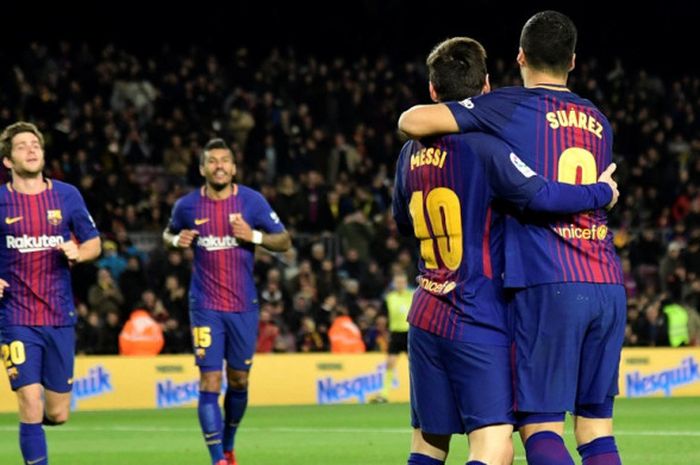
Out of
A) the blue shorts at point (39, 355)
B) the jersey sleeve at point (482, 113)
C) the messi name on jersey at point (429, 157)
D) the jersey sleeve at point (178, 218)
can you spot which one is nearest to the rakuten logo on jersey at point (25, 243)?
the blue shorts at point (39, 355)

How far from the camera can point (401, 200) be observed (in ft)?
20.8

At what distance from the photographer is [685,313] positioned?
2264 centimetres

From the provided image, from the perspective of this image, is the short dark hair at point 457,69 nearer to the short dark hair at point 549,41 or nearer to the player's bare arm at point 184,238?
the short dark hair at point 549,41

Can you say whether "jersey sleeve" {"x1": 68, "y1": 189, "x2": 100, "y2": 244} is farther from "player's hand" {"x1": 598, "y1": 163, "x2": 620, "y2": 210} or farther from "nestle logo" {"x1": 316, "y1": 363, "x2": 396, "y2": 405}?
"nestle logo" {"x1": 316, "y1": 363, "x2": 396, "y2": 405}

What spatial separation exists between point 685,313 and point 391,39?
13335mm

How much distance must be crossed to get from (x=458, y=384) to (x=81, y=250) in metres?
4.24

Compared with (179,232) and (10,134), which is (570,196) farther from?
(179,232)

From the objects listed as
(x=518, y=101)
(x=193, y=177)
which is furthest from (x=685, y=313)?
(x=518, y=101)

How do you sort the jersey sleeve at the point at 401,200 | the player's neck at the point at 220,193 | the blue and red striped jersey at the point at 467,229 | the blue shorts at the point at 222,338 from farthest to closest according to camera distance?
1. the player's neck at the point at 220,193
2. the blue shorts at the point at 222,338
3. the jersey sleeve at the point at 401,200
4. the blue and red striped jersey at the point at 467,229

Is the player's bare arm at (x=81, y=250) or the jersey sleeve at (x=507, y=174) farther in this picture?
the player's bare arm at (x=81, y=250)

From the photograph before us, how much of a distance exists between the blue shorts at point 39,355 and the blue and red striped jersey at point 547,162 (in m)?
4.45

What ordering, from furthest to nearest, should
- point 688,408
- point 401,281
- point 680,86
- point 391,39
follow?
1. point 391,39
2. point 680,86
3. point 401,281
4. point 688,408

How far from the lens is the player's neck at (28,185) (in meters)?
9.74

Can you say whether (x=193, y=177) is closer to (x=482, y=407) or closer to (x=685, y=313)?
(x=685, y=313)
